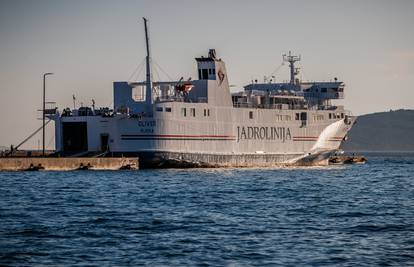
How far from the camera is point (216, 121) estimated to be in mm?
82375

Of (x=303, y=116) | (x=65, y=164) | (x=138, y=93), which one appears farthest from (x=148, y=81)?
(x=303, y=116)

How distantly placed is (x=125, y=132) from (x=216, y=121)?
9343 millimetres

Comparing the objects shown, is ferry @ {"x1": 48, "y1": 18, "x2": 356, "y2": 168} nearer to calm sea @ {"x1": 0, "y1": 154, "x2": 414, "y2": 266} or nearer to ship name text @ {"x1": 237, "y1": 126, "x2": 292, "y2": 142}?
ship name text @ {"x1": 237, "y1": 126, "x2": 292, "y2": 142}

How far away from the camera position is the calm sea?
2906cm

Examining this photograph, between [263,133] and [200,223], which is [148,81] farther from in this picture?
[200,223]

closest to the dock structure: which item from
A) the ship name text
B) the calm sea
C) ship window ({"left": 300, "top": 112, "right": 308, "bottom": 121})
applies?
the calm sea

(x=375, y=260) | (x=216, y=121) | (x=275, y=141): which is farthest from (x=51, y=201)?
(x=275, y=141)

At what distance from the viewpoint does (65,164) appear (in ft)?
236

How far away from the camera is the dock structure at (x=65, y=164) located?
69062 mm

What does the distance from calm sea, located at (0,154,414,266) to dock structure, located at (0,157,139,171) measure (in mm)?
7480

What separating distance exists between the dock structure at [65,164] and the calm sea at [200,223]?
24.5 feet

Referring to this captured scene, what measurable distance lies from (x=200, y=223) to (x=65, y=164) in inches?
1429

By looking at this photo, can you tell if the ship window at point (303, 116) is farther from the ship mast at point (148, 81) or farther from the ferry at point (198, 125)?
the ship mast at point (148, 81)

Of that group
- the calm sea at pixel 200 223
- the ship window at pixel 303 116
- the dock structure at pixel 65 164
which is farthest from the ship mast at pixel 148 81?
the ship window at pixel 303 116
